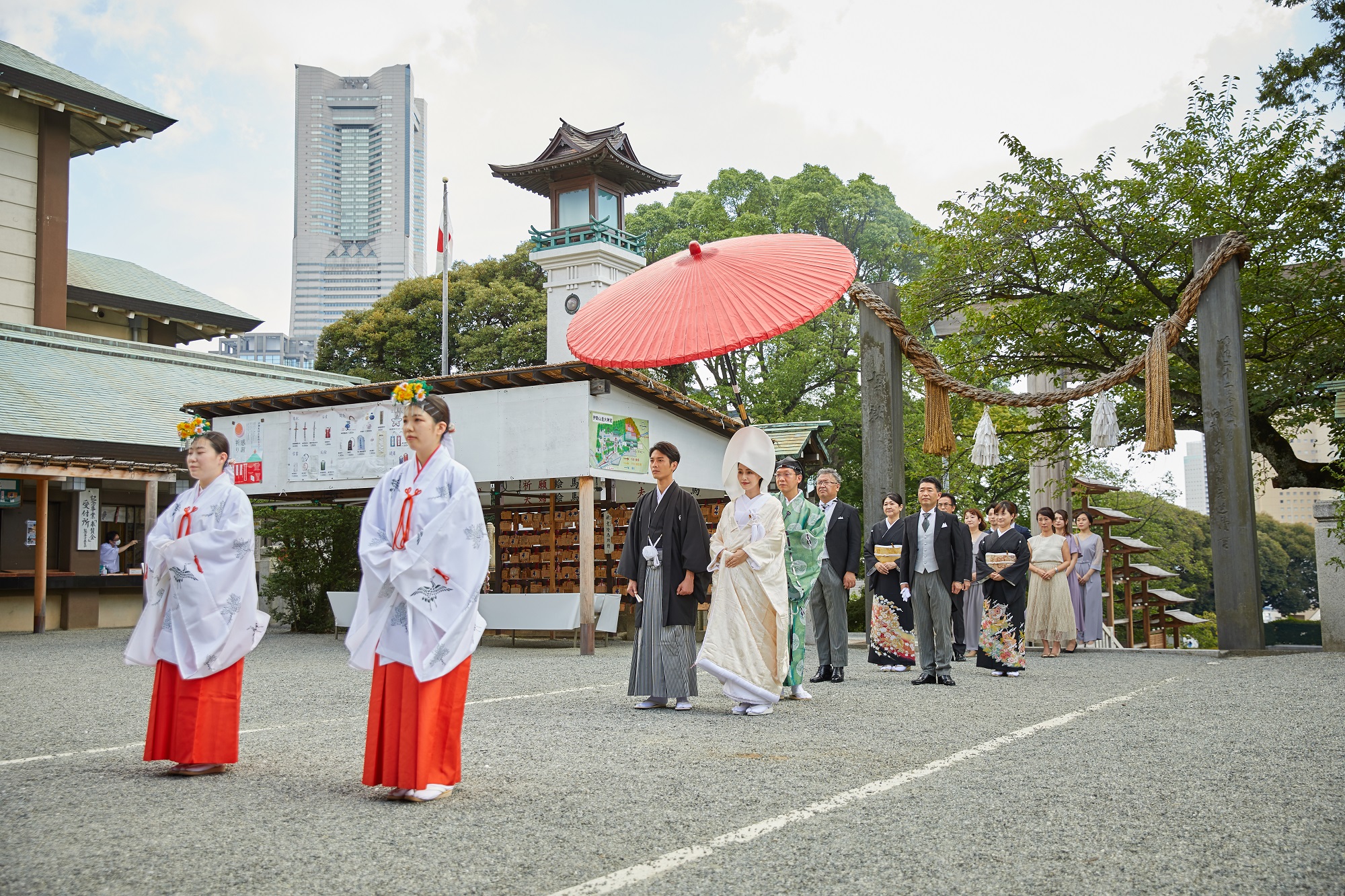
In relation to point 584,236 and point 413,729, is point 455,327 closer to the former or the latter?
point 584,236

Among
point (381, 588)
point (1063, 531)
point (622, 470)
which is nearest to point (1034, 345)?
point (1063, 531)

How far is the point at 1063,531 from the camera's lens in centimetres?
1222

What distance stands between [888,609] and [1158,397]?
3.78m

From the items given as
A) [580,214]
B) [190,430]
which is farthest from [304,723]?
[580,214]

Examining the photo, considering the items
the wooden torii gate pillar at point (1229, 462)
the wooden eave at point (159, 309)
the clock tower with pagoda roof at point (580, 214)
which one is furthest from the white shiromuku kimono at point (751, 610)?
the wooden eave at point (159, 309)

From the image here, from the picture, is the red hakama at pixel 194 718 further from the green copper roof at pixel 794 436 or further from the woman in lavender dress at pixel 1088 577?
the green copper roof at pixel 794 436

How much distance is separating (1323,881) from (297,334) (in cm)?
11573

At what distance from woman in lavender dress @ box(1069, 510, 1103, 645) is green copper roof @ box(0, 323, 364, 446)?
1500 cm

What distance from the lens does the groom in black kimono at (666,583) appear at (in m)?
7.09

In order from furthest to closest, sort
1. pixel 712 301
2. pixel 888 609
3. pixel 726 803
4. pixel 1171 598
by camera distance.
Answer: pixel 1171 598
pixel 888 609
pixel 712 301
pixel 726 803

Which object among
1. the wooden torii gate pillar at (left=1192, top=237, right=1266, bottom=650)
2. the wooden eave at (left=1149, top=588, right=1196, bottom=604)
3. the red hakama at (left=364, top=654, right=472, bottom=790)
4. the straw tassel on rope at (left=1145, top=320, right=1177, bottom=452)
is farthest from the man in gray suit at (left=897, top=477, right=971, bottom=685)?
the wooden eave at (left=1149, top=588, right=1196, bottom=604)

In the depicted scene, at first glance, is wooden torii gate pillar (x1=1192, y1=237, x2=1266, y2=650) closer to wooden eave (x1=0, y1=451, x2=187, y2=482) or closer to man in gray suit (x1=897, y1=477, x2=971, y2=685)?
man in gray suit (x1=897, y1=477, x2=971, y2=685)

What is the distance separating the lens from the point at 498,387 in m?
13.2

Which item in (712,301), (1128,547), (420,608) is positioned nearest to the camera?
(420,608)
